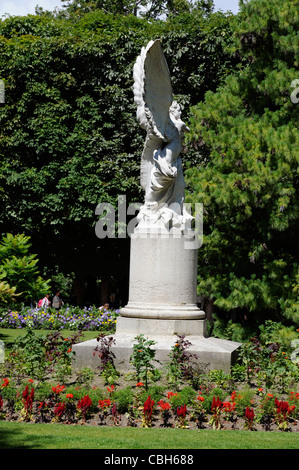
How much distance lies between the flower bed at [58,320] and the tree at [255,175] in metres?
3.36

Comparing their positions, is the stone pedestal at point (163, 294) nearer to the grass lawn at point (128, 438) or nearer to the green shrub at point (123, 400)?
the green shrub at point (123, 400)

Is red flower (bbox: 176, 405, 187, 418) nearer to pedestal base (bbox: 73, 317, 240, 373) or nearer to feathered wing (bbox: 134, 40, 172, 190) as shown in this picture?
pedestal base (bbox: 73, 317, 240, 373)

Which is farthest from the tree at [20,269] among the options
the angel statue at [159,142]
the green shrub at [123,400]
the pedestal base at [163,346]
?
the green shrub at [123,400]

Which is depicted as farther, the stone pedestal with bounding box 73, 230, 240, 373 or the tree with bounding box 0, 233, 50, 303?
the tree with bounding box 0, 233, 50, 303

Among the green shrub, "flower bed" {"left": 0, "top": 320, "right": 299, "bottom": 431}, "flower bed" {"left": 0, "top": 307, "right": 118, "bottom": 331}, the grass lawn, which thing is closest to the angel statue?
"flower bed" {"left": 0, "top": 320, "right": 299, "bottom": 431}

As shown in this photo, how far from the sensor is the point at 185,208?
34.7 ft

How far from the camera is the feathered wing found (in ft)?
33.1

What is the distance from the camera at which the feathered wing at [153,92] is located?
10.1m

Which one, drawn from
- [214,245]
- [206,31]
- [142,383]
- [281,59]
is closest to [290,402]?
[142,383]

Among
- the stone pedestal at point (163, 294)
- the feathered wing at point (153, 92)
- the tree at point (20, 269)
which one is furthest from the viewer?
the tree at point (20, 269)

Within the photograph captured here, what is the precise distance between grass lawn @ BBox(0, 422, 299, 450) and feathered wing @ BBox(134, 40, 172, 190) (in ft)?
16.6

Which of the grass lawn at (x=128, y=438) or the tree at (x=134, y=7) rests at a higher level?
the tree at (x=134, y=7)

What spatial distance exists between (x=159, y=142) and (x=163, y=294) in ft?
8.58

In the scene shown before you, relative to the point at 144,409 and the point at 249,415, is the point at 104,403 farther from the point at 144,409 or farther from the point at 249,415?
the point at 249,415
